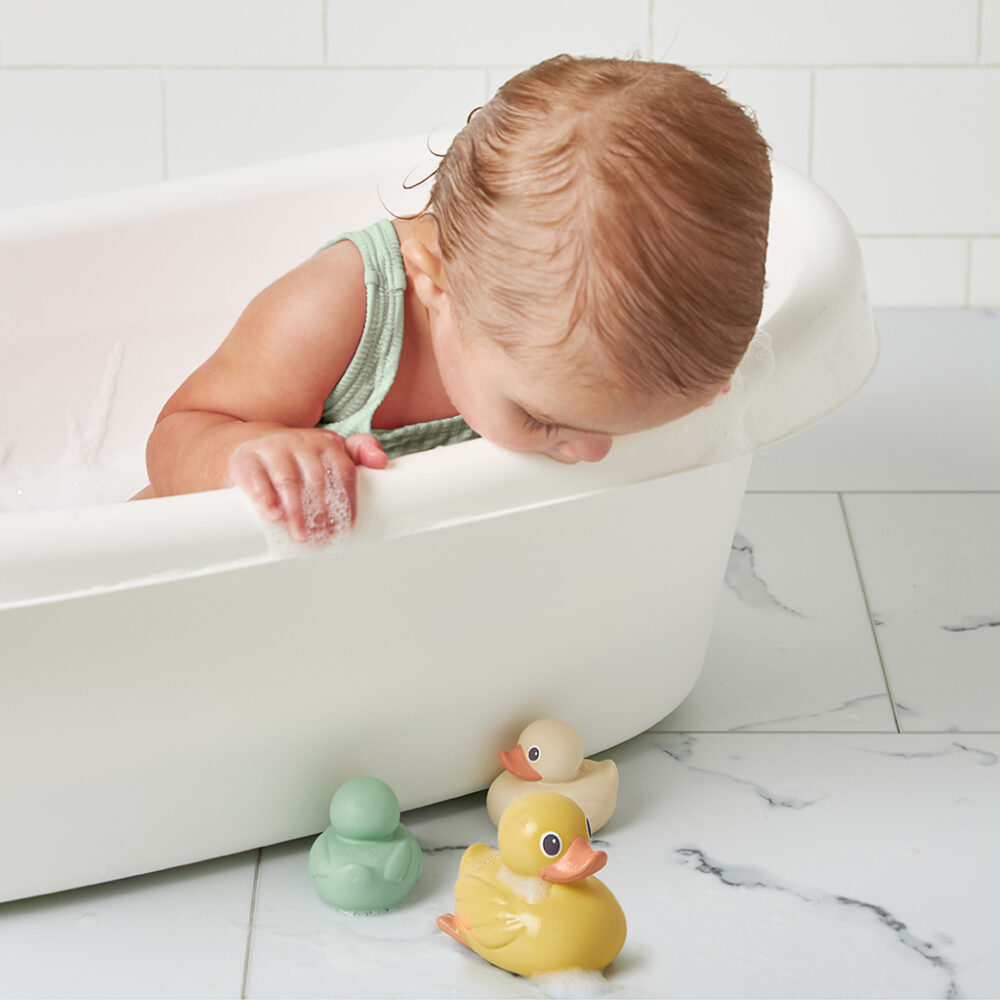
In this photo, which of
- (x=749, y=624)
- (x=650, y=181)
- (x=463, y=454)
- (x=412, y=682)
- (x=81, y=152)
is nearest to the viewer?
(x=650, y=181)

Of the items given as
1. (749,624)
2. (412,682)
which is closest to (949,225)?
(749,624)

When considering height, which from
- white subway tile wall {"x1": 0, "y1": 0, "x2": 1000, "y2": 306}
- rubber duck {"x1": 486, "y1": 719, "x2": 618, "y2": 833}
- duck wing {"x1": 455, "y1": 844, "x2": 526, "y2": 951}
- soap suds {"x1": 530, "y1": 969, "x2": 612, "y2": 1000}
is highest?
white subway tile wall {"x1": 0, "y1": 0, "x2": 1000, "y2": 306}

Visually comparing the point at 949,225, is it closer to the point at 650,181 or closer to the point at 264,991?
the point at 650,181

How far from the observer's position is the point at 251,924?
107cm

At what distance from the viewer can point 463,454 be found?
0.94m

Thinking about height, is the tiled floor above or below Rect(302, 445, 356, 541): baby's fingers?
below

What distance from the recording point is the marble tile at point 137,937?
1.02m

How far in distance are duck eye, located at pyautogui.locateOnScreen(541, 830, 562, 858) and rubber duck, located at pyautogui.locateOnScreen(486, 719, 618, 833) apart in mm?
127

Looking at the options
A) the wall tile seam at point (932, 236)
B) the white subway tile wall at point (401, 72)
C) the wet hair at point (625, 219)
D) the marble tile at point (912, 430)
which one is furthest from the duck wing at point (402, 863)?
the wall tile seam at point (932, 236)

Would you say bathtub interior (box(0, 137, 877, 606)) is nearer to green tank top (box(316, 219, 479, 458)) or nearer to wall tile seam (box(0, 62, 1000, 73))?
green tank top (box(316, 219, 479, 458))

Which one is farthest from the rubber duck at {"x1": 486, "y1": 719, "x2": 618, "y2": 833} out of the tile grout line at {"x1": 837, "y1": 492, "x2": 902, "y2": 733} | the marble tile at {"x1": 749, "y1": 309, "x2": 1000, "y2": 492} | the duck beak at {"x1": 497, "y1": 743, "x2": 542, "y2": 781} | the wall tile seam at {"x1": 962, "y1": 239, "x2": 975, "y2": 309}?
the wall tile seam at {"x1": 962, "y1": 239, "x2": 975, "y2": 309}

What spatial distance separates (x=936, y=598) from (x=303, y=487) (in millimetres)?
845

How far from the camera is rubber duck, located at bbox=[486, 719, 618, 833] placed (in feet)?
3.69

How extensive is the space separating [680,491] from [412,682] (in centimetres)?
25
